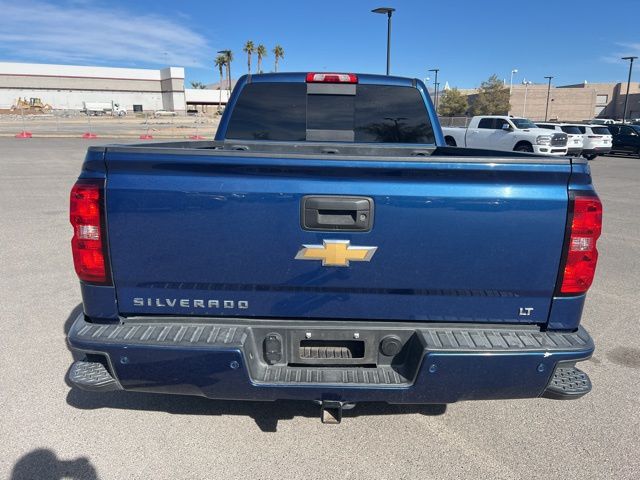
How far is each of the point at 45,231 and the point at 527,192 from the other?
752 centimetres

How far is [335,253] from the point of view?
221cm

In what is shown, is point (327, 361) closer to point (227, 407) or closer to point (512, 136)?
point (227, 407)

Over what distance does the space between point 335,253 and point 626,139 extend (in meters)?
30.9

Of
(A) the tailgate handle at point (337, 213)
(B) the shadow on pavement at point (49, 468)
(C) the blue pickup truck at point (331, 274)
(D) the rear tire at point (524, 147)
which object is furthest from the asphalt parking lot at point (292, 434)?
(D) the rear tire at point (524, 147)

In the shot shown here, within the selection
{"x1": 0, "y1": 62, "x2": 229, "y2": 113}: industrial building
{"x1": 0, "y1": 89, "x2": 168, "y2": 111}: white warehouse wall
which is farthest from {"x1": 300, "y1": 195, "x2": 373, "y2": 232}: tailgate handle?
{"x1": 0, "y1": 89, "x2": 168, "y2": 111}: white warehouse wall

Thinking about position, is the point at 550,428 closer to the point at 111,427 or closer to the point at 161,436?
the point at 161,436

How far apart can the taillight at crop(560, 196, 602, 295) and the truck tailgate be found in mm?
65

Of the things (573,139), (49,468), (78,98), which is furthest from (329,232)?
(78,98)

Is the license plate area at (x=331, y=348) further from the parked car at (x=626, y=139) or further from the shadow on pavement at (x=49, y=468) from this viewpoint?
the parked car at (x=626, y=139)

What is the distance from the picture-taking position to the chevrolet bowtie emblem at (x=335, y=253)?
7.25 feet

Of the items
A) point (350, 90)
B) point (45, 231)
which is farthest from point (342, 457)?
point (45, 231)

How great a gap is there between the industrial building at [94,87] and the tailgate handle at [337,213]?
359ft

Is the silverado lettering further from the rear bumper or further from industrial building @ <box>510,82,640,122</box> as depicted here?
industrial building @ <box>510,82,640,122</box>

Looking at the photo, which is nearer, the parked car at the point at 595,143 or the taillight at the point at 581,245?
the taillight at the point at 581,245
